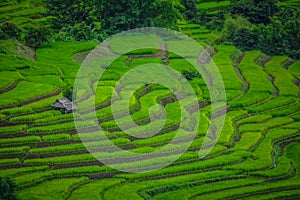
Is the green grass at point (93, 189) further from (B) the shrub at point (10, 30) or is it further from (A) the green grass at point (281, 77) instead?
(B) the shrub at point (10, 30)

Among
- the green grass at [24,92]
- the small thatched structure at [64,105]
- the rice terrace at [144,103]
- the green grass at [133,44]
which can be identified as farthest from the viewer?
the green grass at [133,44]

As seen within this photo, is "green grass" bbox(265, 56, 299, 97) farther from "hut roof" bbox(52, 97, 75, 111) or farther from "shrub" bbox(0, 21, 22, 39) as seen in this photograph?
"shrub" bbox(0, 21, 22, 39)

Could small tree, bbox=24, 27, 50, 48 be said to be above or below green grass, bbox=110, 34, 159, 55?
below

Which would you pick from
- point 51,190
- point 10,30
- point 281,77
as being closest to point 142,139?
point 51,190

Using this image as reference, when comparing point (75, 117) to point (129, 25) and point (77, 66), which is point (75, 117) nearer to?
point (77, 66)

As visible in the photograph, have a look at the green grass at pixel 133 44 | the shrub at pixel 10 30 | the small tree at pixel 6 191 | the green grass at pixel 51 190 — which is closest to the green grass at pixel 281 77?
the green grass at pixel 133 44

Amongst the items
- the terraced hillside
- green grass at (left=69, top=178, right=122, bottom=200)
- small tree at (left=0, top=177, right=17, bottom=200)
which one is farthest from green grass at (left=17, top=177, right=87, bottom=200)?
small tree at (left=0, top=177, right=17, bottom=200)

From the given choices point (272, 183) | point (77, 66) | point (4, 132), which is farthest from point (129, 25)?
point (272, 183)
